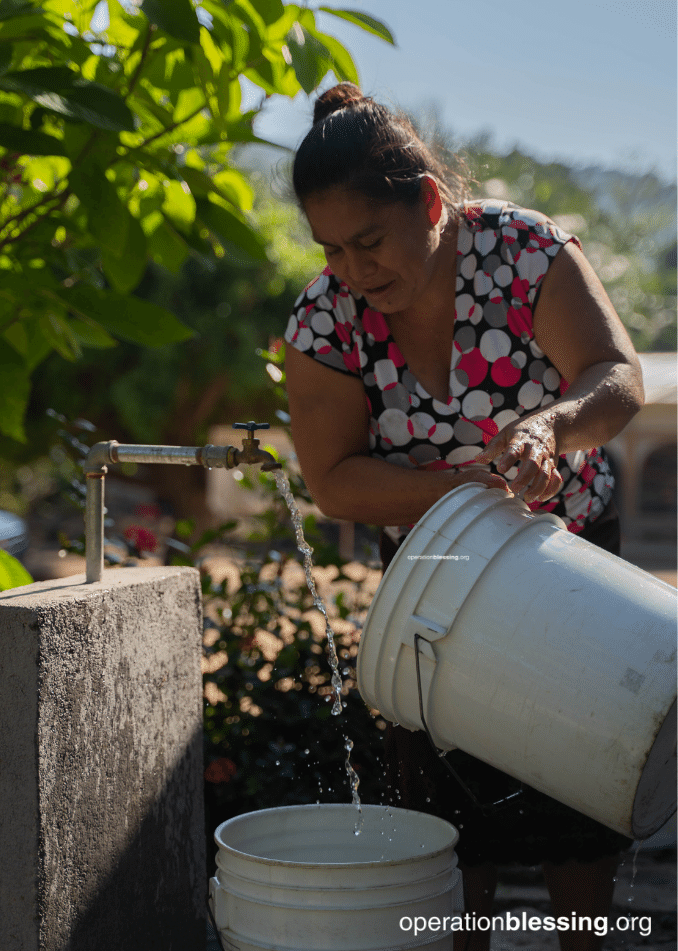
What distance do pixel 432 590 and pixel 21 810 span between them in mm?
684

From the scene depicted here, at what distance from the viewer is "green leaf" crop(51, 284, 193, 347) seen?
168 cm

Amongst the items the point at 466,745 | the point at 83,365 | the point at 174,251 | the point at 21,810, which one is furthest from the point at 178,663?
the point at 83,365

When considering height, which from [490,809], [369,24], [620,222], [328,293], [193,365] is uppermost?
[620,222]

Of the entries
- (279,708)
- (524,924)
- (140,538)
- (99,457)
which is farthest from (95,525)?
(524,924)

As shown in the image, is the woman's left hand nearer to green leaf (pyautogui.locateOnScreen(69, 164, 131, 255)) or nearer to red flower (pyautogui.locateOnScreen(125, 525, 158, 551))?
green leaf (pyautogui.locateOnScreen(69, 164, 131, 255))

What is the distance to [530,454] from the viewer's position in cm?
122

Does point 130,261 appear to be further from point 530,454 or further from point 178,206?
point 530,454

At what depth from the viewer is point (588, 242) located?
3061 centimetres

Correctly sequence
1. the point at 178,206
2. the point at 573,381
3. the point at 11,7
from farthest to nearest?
the point at 178,206 < the point at 573,381 < the point at 11,7

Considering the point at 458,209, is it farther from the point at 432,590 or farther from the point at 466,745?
the point at 466,745

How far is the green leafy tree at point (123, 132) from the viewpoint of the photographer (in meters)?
1.51

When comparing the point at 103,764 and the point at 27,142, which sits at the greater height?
the point at 27,142

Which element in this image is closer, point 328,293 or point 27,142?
point 27,142

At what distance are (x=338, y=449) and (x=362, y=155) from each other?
0.50 meters
